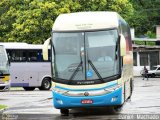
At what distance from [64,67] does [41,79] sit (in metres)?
21.5

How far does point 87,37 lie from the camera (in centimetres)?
1862

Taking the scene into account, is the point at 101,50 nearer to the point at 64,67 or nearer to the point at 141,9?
the point at 64,67

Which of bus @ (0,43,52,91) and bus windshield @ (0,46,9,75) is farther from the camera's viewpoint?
bus @ (0,43,52,91)

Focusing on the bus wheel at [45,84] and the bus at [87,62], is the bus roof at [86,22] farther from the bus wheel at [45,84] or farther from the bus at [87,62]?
the bus wheel at [45,84]

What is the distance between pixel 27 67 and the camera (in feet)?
128

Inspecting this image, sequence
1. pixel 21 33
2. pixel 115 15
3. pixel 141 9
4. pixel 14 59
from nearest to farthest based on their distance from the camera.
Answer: pixel 115 15
pixel 14 59
pixel 21 33
pixel 141 9

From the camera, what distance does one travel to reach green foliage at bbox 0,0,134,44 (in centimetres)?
5581

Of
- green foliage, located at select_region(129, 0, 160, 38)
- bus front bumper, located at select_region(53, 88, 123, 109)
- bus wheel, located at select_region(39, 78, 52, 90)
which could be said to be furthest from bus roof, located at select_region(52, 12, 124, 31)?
green foliage, located at select_region(129, 0, 160, 38)

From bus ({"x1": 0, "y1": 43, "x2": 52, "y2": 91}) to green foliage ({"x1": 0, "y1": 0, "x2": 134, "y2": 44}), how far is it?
15933 millimetres

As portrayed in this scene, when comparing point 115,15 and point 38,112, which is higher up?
point 115,15

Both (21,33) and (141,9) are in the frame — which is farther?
(141,9)

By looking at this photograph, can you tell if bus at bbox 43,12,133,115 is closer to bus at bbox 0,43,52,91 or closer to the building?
bus at bbox 0,43,52,91

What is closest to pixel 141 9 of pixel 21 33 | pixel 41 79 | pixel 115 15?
pixel 21 33

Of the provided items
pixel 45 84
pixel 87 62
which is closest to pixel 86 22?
pixel 87 62
